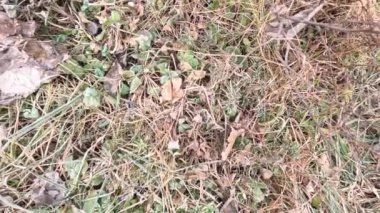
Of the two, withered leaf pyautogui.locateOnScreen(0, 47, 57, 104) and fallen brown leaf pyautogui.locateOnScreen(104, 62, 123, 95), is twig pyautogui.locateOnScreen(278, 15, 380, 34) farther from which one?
withered leaf pyautogui.locateOnScreen(0, 47, 57, 104)

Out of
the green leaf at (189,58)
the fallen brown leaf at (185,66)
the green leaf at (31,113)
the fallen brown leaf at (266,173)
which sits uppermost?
the green leaf at (189,58)

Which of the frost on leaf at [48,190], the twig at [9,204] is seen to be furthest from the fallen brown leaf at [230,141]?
the twig at [9,204]

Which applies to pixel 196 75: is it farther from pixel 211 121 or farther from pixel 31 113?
pixel 31 113

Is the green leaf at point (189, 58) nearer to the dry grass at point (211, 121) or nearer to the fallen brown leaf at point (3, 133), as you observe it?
the dry grass at point (211, 121)

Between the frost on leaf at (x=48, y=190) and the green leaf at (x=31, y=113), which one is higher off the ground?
→ the green leaf at (x=31, y=113)

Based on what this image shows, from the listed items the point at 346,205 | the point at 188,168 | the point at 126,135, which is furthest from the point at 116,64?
the point at 346,205

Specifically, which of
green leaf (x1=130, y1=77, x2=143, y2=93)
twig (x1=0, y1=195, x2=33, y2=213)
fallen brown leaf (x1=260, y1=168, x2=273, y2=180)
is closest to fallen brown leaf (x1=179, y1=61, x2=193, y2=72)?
green leaf (x1=130, y1=77, x2=143, y2=93)
